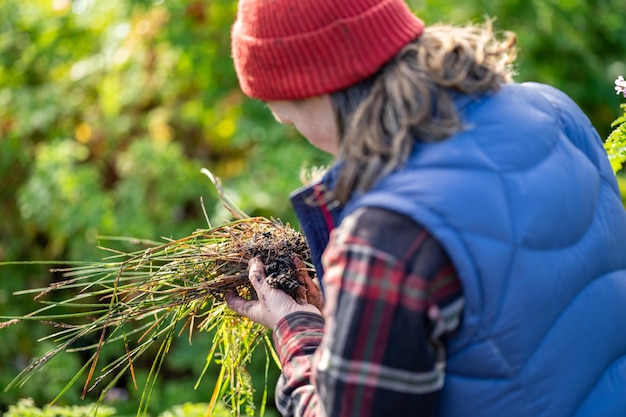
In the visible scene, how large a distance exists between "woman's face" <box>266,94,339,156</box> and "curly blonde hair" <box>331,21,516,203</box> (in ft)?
0.07

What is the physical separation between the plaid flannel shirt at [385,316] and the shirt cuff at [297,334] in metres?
0.22

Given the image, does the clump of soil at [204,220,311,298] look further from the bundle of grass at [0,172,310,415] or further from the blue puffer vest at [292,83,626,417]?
the blue puffer vest at [292,83,626,417]

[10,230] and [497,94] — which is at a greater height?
[497,94]

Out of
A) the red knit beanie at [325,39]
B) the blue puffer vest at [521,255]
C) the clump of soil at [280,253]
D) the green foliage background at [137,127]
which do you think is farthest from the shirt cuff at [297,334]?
the green foliage background at [137,127]

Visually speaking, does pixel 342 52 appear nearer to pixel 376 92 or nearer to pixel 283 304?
pixel 376 92

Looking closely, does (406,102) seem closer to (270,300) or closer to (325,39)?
(325,39)

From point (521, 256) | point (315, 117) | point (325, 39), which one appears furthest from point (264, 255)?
point (521, 256)

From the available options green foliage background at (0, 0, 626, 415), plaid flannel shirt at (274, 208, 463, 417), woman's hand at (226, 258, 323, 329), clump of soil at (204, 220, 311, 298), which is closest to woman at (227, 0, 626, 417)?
plaid flannel shirt at (274, 208, 463, 417)

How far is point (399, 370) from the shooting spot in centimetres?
117

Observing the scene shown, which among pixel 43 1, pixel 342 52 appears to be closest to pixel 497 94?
pixel 342 52

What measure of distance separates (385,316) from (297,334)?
356mm

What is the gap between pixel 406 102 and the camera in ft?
4.11

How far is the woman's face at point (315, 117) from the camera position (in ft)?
4.47

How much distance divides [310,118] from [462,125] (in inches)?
10.5
